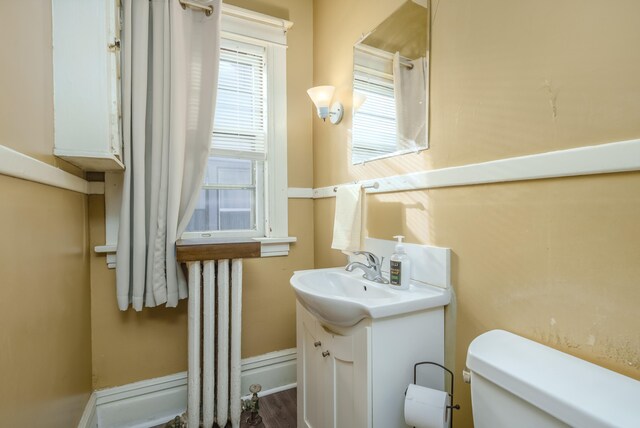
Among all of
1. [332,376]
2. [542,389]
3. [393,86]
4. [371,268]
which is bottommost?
[332,376]

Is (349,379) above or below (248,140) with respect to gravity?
below

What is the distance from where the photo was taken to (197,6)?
148 centimetres

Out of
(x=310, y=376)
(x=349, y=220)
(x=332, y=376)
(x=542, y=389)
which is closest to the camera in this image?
(x=542, y=389)

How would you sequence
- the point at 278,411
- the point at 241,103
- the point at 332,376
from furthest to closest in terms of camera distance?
the point at 241,103 → the point at 278,411 → the point at 332,376

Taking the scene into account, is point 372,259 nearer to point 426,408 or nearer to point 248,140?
point 426,408

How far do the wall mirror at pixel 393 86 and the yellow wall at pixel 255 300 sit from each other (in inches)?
18.5

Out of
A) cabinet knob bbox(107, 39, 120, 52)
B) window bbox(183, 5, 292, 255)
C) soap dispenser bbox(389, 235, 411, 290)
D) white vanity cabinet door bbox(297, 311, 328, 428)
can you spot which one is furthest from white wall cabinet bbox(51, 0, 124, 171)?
soap dispenser bbox(389, 235, 411, 290)

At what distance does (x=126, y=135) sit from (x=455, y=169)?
1.37 meters

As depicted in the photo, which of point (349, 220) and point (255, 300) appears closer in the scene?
point (349, 220)

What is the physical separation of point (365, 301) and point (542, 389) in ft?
1.49

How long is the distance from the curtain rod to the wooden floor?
2069mm

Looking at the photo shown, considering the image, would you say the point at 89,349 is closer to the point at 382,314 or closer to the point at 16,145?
the point at 16,145

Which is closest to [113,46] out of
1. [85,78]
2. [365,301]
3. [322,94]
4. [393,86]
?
[85,78]

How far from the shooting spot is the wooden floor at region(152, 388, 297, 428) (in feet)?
4.98
